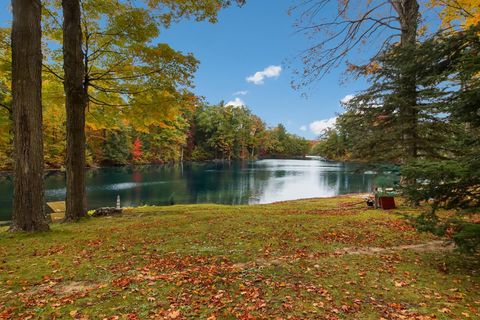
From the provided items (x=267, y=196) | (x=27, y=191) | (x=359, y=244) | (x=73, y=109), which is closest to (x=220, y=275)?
(x=359, y=244)

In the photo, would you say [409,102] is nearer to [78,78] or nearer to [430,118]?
[430,118]

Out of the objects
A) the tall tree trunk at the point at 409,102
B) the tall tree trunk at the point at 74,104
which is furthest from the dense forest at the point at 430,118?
the tall tree trunk at the point at 74,104

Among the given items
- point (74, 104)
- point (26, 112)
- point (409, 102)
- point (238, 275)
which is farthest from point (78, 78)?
point (409, 102)

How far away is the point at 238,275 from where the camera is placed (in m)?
4.34

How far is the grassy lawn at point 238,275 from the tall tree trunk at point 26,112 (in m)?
0.72

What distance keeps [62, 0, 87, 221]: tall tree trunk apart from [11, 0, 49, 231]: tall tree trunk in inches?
85.4

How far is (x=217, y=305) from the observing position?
139 inches

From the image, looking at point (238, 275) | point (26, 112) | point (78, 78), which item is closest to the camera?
point (238, 275)

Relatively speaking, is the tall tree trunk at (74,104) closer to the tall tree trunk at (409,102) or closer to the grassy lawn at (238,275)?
the grassy lawn at (238,275)

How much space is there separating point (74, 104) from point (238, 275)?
24.7 feet

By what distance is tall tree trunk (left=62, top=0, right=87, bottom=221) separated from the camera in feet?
28.6

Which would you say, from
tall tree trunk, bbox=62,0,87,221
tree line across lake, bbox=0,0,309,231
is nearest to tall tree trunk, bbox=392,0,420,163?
tree line across lake, bbox=0,0,309,231

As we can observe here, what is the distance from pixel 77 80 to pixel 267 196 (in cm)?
1951

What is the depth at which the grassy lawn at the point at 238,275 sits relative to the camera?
11.3 ft
